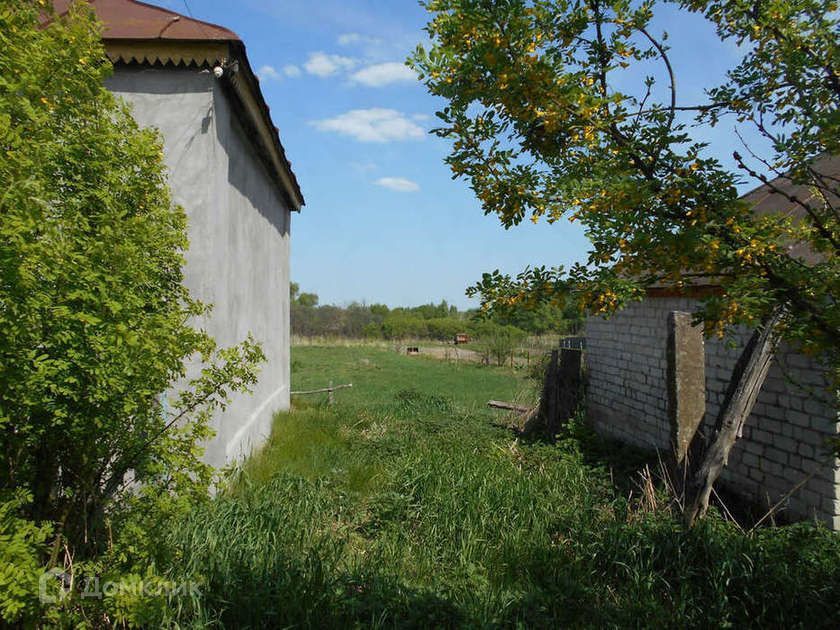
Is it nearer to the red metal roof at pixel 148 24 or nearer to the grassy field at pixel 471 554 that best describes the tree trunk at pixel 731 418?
the grassy field at pixel 471 554

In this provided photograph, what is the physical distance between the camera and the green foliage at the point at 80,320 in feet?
7.25

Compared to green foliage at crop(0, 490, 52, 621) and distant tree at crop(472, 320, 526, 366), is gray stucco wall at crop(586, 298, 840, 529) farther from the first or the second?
distant tree at crop(472, 320, 526, 366)

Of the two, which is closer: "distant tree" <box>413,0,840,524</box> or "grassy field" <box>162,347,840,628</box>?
"distant tree" <box>413,0,840,524</box>

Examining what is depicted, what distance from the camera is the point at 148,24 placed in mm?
5125

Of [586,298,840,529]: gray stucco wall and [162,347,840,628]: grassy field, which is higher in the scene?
[586,298,840,529]: gray stucco wall

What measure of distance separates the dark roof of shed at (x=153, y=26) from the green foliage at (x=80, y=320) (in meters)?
2.19

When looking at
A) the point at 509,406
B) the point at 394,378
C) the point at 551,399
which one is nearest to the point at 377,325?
the point at 394,378

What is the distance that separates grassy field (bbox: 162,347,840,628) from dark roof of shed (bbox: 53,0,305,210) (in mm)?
3866

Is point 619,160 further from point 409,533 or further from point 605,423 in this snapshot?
point 605,423

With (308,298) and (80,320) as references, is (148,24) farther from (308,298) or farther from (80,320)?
(308,298)

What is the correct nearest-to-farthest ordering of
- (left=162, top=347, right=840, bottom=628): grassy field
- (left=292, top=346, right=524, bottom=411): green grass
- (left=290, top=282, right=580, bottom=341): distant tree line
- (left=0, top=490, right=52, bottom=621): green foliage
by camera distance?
(left=0, top=490, right=52, bottom=621): green foliage, (left=162, top=347, right=840, bottom=628): grassy field, (left=292, top=346, right=524, bottom=411): green grass, (left=290, top=282, right=580, bottom=341): distant tree line

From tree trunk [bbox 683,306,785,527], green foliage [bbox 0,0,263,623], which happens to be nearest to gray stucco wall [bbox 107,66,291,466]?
green foliage [bbox 0,0,263,623]

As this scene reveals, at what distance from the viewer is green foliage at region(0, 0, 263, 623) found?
7.25 feet

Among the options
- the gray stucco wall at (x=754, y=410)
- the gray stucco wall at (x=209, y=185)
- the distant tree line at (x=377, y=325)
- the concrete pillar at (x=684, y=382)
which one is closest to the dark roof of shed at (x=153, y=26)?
the gray stucco wall at (x=209, y=185)
